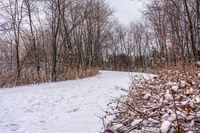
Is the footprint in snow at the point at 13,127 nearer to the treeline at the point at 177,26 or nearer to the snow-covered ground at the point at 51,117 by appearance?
the snow-covered ground at the point at 51,117

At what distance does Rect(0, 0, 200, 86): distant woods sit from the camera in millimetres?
14856

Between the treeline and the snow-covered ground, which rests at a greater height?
the treeline

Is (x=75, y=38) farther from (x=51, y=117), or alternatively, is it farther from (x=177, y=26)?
(x=51, y=117)

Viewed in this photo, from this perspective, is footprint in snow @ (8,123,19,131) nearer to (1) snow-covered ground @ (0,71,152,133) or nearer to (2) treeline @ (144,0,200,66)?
(1) snow-covered ground @ (0,71,152,133)

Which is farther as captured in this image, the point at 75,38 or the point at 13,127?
the point at 75,38

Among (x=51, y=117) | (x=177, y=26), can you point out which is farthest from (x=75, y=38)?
(x=51, y=117)

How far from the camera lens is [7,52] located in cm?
3275

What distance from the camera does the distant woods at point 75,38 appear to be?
14856 millimetres

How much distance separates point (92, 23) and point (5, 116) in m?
26.4

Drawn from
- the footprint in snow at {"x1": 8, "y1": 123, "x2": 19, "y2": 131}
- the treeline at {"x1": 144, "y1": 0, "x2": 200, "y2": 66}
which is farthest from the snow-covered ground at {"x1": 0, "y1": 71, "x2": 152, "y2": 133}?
the treeline at {"x1": 144, "y1": 0, "x2": 200, "y2": 66}

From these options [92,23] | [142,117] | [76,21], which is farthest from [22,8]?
[142,117]

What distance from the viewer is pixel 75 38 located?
31406mm

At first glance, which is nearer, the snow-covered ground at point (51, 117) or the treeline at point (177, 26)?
the snow-covered ground at point (51, 117)

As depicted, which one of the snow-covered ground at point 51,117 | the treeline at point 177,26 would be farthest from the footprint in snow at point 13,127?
the treeline at point 177,26
